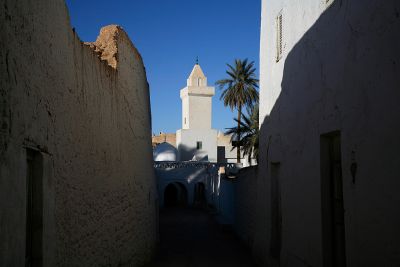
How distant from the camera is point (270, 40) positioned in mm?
11234

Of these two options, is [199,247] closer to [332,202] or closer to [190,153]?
[332,202]

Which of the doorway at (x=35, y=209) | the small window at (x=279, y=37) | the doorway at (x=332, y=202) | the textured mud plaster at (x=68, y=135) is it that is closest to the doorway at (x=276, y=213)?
the small window at (x=279, y=37)

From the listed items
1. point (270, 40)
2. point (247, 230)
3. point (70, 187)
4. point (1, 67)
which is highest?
point (270, 40)

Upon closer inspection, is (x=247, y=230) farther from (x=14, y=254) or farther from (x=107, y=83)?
(x=14, y=254)

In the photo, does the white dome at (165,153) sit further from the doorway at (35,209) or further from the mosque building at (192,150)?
the doorway at (35,209)

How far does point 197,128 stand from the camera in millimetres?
45844

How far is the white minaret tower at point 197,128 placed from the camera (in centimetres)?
4541

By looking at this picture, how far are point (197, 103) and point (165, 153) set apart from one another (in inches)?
265

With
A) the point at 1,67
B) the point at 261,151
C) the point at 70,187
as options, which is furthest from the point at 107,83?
the point at 261,151

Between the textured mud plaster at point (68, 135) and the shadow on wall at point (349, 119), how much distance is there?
341 centimetres

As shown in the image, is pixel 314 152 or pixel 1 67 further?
pixel 314 152

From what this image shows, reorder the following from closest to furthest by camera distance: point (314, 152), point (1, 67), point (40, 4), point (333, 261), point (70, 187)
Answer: point (1, 67) < point (40, 4) < point (70, 187) < point (333, 261) < point (314, 152)

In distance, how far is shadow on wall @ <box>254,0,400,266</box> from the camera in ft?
16.9

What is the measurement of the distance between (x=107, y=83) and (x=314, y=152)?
148 inches
